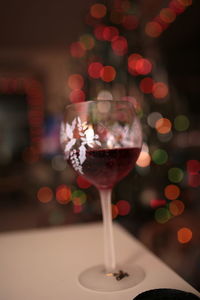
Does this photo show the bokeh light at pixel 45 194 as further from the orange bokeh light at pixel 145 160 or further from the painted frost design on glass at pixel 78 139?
the painted frost design on glass at pixel 78 139

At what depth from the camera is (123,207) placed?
2.09m

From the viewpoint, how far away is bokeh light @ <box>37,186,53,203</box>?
3414 mm

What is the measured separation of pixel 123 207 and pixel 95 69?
3.26 feet

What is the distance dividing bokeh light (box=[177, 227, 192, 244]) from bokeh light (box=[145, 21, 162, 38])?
1346 millimetres

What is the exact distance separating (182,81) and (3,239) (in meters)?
2.11

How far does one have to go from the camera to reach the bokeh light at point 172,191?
6.75 ft

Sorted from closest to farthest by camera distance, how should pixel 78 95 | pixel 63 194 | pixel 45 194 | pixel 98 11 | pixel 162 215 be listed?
pixel 162 215 → pixel 98 11 → pixel 78 95 → pixel 63 194 → pixel 45 194

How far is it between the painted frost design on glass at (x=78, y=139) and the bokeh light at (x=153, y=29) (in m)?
1.95

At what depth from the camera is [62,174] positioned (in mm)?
3500

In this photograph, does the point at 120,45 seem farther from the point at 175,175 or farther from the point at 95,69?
the point at 175,175

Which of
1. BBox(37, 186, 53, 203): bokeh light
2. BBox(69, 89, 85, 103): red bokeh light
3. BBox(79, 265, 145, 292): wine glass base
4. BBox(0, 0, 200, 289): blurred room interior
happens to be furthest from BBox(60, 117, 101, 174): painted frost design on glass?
BBox(37, 186, 53, 203): bokeh light

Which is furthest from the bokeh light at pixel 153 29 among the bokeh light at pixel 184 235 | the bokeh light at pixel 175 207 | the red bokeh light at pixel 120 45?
the bokeh light at pixel 184 235

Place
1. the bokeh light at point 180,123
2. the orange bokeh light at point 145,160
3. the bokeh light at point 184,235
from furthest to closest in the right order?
the bokeh light at point 180,123
the orange bokeh light at point 145,160
the bokeh light at point 184,235

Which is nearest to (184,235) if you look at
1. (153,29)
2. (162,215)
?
(162,215)
